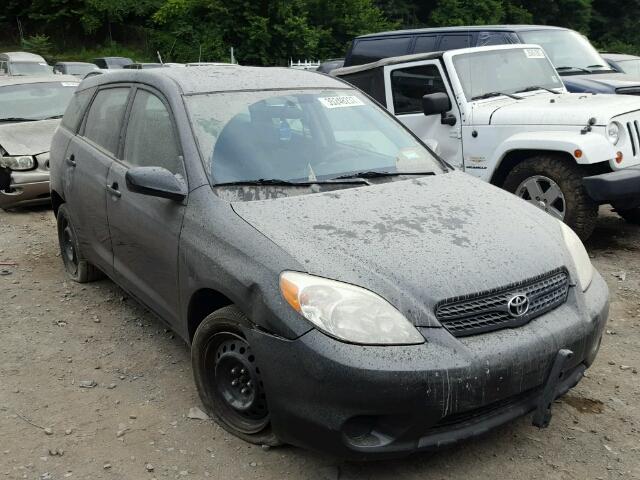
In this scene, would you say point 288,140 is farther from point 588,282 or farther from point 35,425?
point 35,425

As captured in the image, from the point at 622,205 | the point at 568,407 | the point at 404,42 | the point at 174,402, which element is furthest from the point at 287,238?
the point at 404,42

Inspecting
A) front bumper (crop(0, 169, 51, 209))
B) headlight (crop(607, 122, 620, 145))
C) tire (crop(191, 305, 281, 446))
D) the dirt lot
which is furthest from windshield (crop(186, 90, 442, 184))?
front bumper (crop(0, 169, 51, 209))

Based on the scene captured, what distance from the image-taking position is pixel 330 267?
105 inches

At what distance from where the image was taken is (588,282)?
3096 mm

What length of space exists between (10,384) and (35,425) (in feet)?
1.77

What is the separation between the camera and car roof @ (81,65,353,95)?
147 inches

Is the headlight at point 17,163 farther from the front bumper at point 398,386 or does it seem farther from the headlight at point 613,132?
the headlight at point 613,132

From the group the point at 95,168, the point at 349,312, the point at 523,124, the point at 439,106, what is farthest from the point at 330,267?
the point at 439,106

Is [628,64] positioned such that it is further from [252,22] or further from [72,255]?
[252,22]

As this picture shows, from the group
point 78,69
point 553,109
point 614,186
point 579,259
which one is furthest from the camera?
point 78,69

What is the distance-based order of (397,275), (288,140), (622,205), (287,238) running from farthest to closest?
(622,205)
(288,140)
(287,238)
(397,275)

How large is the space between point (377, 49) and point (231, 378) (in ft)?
25.8

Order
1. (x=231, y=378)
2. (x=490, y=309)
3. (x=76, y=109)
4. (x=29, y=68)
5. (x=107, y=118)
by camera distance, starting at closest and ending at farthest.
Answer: (x=490, y=309) → (x=231, y=378) → (x=107, y=118) → (x=76, y=109) → (x=29, y=68)

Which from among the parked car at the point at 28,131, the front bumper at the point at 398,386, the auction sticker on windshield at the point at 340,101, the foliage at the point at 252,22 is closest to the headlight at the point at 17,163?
the parked car at the point at 28,131
